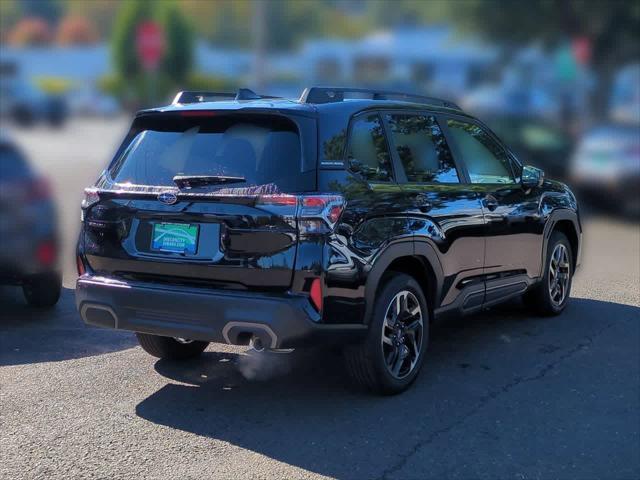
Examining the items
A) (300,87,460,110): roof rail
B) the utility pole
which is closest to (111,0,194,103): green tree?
the utility pole

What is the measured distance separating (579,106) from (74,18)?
Result: 117ft

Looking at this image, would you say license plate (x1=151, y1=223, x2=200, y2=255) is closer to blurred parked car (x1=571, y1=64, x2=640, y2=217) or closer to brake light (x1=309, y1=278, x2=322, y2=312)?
brake light (x1=309, y1=278, x2=322, y2=312)

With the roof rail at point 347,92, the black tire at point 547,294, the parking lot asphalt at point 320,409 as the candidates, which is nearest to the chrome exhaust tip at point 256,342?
the parking lot asphalt at point 320,409

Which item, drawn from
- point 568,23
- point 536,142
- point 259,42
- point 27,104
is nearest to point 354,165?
point 536,142

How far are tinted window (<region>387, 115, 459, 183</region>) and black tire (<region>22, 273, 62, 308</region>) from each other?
328cm

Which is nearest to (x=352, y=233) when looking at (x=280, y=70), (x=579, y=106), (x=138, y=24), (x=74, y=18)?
(x=579, y=106)

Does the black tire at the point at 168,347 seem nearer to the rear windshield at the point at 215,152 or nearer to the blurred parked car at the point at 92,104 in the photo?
the rear windshield at the point at 215,152

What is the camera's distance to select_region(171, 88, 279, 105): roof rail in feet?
18.8

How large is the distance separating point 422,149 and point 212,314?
1.95m

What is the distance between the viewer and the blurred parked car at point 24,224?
22.4ft

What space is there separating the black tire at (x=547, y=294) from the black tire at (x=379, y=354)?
6.97ft

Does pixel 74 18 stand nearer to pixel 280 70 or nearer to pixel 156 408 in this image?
pixel 280 70

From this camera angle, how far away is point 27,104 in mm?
30484

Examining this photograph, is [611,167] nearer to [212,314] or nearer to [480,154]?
[480,154]
